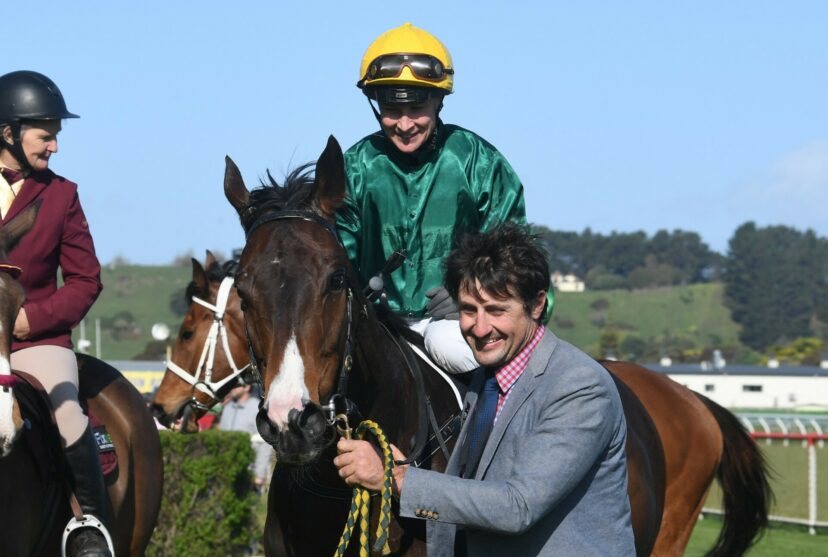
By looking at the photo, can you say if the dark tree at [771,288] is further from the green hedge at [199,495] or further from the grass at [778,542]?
the green hedge at [199,495]

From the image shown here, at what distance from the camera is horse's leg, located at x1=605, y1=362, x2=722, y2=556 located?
634cm

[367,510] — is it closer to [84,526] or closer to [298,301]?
[298,301]

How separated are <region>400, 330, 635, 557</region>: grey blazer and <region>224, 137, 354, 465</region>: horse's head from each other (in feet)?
1.48

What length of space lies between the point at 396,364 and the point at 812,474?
464 inches

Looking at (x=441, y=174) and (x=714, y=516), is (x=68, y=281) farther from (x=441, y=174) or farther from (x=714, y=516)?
(x=714, y=516)

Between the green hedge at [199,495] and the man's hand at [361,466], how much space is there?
7426 millimetres

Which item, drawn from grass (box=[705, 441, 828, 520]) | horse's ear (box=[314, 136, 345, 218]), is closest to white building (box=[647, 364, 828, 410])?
grass (box=[705, 441, 828, 520])

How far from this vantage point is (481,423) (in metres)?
3.42

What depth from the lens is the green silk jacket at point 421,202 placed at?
5008mm

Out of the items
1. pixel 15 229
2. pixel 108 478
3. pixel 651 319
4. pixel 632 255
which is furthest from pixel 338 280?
pixel 632 255

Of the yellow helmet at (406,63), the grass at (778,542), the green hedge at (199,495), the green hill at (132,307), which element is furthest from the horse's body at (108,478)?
the green hill at (132,307)

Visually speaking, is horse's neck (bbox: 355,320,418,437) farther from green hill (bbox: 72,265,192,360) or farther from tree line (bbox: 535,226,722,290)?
tree line (bbox: 535,226,722,290)

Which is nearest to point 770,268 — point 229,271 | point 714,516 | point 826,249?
point 826,249

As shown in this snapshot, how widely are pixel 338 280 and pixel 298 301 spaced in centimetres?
22
